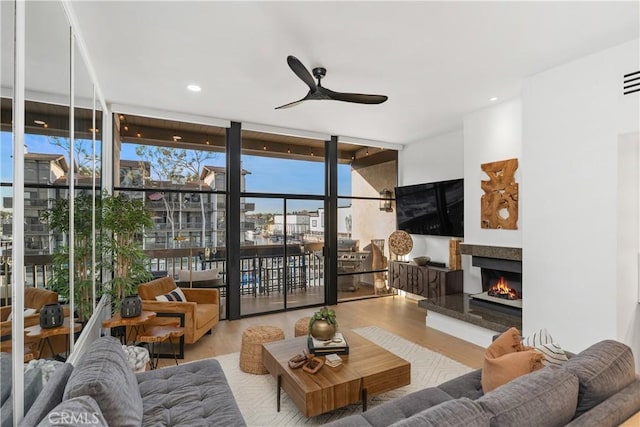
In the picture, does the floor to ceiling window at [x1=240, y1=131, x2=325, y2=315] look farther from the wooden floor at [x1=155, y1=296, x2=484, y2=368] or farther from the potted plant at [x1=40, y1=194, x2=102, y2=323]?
the potted plant at [x1=40, y1=194, x2=102, y2=323]

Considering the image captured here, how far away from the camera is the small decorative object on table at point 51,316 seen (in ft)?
5.71

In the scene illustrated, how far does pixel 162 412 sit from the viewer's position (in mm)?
1872

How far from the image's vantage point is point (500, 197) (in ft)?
13.5

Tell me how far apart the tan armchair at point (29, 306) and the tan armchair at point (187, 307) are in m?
1.74

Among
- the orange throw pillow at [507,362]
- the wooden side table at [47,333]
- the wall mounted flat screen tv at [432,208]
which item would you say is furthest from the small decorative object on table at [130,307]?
the wall mounted flat screen tv at [432,208]

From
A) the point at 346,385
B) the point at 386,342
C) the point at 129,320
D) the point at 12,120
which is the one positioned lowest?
the point at 386,342

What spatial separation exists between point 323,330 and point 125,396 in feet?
5.09

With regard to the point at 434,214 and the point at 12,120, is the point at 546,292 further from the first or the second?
the point at 12,120

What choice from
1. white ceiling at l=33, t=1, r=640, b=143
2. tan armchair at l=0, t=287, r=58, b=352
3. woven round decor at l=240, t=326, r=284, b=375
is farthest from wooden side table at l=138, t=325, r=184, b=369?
white ceiling at l=33, t=1, r=640, b=143

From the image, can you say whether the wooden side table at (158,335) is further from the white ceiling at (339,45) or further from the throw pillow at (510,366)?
the throw pillow at (510,366)

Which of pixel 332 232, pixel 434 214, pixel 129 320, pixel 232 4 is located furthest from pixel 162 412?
pixel 434 214

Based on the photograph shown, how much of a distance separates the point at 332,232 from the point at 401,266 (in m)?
1.41

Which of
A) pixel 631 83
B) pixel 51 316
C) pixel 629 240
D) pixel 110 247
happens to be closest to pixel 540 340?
pixel 629 240

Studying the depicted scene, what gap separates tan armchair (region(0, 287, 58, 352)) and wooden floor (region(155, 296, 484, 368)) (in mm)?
1966
